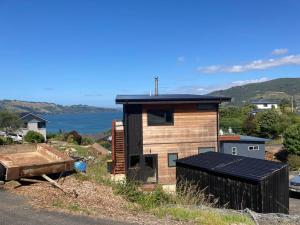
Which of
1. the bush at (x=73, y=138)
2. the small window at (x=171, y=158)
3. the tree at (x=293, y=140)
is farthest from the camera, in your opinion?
the bush at (x=73, y=138)

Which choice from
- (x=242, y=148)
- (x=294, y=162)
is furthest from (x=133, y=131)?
(x=294, y=162)

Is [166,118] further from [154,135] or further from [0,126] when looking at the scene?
[0,126]

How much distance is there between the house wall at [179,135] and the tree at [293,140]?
1611 centimetres

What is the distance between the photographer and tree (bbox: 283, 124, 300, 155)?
38031mm

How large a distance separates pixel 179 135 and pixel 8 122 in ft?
133

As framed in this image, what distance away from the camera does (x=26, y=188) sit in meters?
9.88

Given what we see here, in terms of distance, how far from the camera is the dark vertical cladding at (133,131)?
23969 mm

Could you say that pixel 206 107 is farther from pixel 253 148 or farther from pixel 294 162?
Answer: pixel 294 162

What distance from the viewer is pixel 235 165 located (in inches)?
658

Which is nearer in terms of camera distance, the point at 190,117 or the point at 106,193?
the point at 106,193

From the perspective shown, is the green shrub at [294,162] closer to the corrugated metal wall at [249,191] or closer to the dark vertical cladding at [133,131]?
the dark vertical cladding at [133,131]

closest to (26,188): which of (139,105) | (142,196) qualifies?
(142,196)

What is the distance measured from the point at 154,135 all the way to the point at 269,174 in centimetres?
1041

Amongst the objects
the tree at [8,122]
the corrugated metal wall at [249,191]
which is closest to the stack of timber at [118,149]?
the corrugated metal wall at [249,191]
